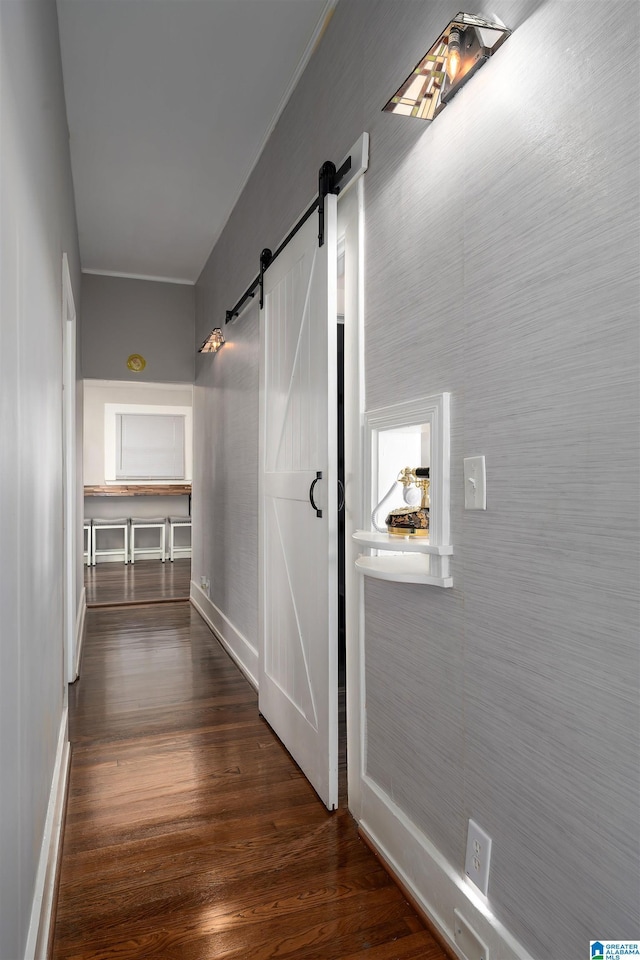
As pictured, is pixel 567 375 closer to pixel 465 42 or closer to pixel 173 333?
pixel 465 42

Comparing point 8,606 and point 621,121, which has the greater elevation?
point 621,121

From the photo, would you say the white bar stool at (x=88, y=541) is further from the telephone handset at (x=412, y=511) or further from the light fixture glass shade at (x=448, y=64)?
the light fixture glass shade at (x=448, y=64)

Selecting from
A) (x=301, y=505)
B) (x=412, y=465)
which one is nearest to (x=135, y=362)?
(x=301, y=505)

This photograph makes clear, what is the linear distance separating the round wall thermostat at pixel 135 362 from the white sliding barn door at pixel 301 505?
2.79m

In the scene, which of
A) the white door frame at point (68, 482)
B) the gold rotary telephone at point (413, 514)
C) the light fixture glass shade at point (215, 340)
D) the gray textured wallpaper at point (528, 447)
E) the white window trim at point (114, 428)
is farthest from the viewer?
the white window trim at point (114, 428)

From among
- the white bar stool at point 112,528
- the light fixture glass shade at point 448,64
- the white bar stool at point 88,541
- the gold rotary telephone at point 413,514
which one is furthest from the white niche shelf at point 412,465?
the white bar stool at point 112,528

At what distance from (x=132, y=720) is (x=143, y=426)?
713 cm

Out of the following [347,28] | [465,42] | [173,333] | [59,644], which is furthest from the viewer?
[173,333]

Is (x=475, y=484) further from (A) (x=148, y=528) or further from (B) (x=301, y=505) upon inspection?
(A) (x=148, y=528)

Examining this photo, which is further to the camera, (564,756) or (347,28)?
(347,28)

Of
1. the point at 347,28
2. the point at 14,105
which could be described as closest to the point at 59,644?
the point at 14,105

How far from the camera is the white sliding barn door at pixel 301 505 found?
7.24 feet

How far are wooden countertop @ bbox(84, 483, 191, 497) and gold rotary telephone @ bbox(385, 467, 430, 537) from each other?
311 inches

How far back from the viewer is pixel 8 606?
1.11 m
